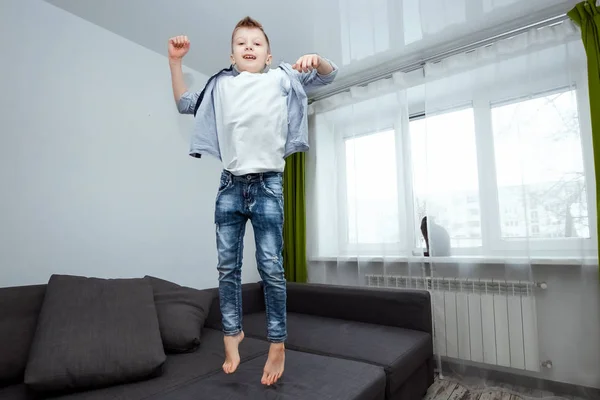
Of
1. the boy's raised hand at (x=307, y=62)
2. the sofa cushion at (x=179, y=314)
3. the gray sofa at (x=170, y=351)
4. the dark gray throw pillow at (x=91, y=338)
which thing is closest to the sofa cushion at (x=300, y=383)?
the gray sofa at (x=170, y=351)

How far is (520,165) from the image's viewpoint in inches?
88.6

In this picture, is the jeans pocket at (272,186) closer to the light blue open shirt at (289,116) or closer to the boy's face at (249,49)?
the light blue open shirt at (289,116)

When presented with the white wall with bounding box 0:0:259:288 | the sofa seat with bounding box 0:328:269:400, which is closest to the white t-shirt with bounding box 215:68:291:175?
the sofa seat with bounding box 0:328:269:400

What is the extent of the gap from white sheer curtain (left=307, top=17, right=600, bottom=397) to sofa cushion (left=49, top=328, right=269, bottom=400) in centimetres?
142

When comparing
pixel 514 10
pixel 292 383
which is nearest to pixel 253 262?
pixel 292 383

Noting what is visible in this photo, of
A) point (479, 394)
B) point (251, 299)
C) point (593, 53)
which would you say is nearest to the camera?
point (593, 53)

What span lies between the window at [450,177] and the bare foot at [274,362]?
1746 millimetres

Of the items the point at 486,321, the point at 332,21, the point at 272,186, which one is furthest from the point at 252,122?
the point at 486,321

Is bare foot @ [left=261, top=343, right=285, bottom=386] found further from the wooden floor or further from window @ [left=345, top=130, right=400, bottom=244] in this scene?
window @ [left=345, top=130, right=400, bottom=244]

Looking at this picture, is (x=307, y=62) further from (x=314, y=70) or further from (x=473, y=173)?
(x=473, y=173)

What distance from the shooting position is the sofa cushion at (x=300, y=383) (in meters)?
1.26

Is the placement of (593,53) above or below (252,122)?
above

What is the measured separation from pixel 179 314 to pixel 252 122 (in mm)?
1265

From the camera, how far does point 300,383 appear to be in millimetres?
1359
